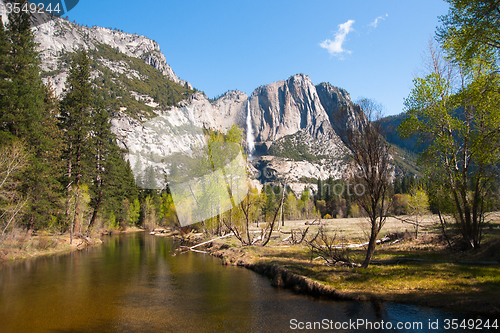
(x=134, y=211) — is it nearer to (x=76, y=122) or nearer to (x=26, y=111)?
(x=76, y=122)

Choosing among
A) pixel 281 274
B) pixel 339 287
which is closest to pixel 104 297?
pixel 281 274

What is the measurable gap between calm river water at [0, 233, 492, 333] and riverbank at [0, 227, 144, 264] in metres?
6.12

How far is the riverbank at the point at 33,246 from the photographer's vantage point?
22.4m

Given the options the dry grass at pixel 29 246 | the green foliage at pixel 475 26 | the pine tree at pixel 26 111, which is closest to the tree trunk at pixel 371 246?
the green foliage at pixel 475 26

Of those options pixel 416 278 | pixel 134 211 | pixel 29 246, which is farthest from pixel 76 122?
pixel 416 278

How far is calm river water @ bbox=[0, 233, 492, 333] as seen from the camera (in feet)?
28.2

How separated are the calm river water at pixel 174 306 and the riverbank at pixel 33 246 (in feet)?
20.1

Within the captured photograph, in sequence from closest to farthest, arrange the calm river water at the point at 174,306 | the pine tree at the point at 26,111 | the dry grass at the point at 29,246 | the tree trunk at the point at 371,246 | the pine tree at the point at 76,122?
the calm river water at the point at 174,306 < the tree trunk at the point at 371,246 < the dry grass at the point at 29,246 < the pine tree at the point at 26,111 < the pine tree at the point at 76,122

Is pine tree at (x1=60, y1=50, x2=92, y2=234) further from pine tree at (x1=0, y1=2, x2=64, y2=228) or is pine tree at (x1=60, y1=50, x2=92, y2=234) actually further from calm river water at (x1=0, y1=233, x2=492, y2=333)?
calm river water at (x1=0, y1=233, x2=492, y2=333)

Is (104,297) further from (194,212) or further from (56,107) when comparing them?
(56,107)

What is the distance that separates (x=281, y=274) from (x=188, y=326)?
667cm

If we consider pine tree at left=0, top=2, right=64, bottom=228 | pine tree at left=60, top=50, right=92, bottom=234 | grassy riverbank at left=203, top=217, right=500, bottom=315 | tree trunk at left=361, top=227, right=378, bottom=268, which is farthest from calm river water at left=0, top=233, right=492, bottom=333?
pine tree at left=60, top=50, right=92, bottom=234

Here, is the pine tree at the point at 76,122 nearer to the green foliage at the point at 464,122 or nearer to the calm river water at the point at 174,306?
the calm river water at the point at 174,306

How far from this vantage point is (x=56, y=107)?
33.9 m
